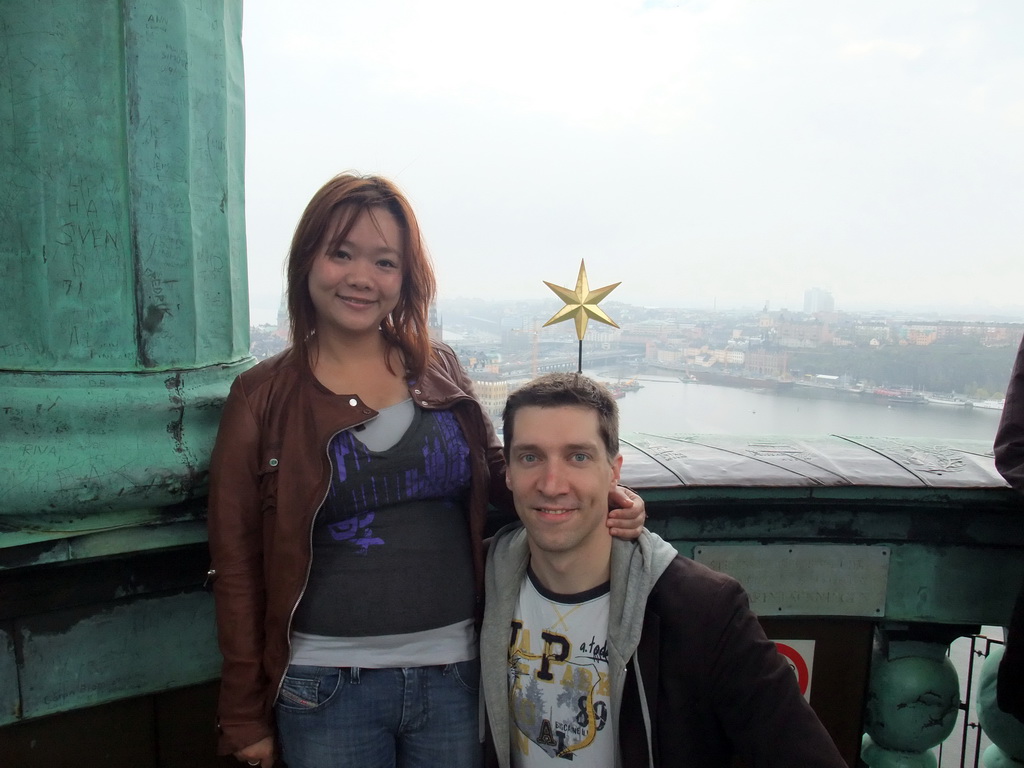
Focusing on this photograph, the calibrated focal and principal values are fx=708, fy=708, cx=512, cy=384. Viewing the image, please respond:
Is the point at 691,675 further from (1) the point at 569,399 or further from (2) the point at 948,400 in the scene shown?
(2) the point at 948,400

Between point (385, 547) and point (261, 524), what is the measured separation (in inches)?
10.9

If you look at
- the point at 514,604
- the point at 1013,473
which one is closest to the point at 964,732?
the point at 1013,473

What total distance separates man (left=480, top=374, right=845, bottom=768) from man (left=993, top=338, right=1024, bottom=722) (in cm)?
93

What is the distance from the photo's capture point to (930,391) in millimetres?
3811

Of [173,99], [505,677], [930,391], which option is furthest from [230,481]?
[930,391]

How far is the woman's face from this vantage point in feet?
5.24

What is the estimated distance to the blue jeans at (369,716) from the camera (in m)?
1.53

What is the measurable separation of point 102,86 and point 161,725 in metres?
1.55

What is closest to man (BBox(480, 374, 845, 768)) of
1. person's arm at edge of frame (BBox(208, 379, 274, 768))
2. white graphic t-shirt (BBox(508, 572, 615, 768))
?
white graphic t-shirt (BBox(508, 572, 615, 768))

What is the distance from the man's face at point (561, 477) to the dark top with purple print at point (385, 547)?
18 cm

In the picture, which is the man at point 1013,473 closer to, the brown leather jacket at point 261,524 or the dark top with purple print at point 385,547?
the dark top with purple print at point 385,547

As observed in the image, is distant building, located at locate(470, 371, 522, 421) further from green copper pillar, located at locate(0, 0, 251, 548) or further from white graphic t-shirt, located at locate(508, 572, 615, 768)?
green copper pillar, located at locate(0, 0, 251, 548)

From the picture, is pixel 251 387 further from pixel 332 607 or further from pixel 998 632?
pixel 998 632

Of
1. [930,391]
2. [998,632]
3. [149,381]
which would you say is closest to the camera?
[149,381]
